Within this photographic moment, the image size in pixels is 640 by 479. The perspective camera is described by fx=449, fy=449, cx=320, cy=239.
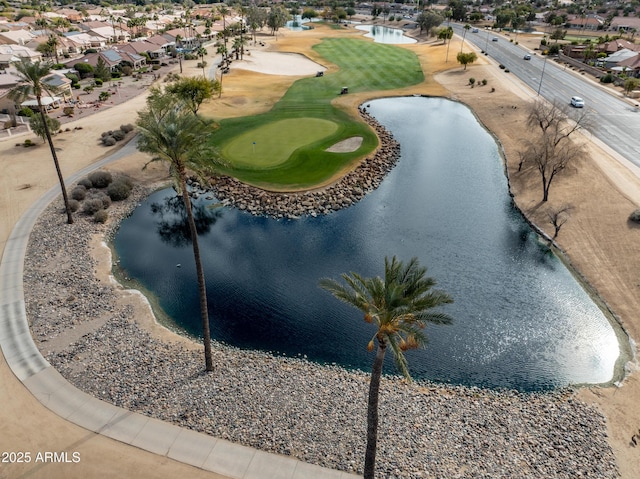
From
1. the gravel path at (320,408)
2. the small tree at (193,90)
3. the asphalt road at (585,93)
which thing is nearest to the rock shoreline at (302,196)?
the small tree at (193,90)

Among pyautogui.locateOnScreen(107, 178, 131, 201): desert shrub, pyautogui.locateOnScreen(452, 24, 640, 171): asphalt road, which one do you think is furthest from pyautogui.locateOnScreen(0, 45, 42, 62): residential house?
pyautogui.locateOnScreen(452, 24, 640, 171): asphalt road

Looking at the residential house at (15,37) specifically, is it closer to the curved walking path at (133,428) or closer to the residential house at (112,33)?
the residential house at (112,33)

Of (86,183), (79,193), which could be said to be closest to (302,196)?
(79,193)

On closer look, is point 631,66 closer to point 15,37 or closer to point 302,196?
point 302,196

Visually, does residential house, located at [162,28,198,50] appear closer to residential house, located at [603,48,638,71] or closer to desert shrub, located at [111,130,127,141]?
desert shrub, located at [111,130,127,141]

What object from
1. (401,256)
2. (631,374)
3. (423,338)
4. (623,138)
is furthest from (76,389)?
(623,138)

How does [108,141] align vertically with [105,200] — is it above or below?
above

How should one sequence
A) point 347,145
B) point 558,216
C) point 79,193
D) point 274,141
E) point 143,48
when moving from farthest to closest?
point 143,48 < point 274,141 < point 347,145 < point 79,193 < point 558,216
